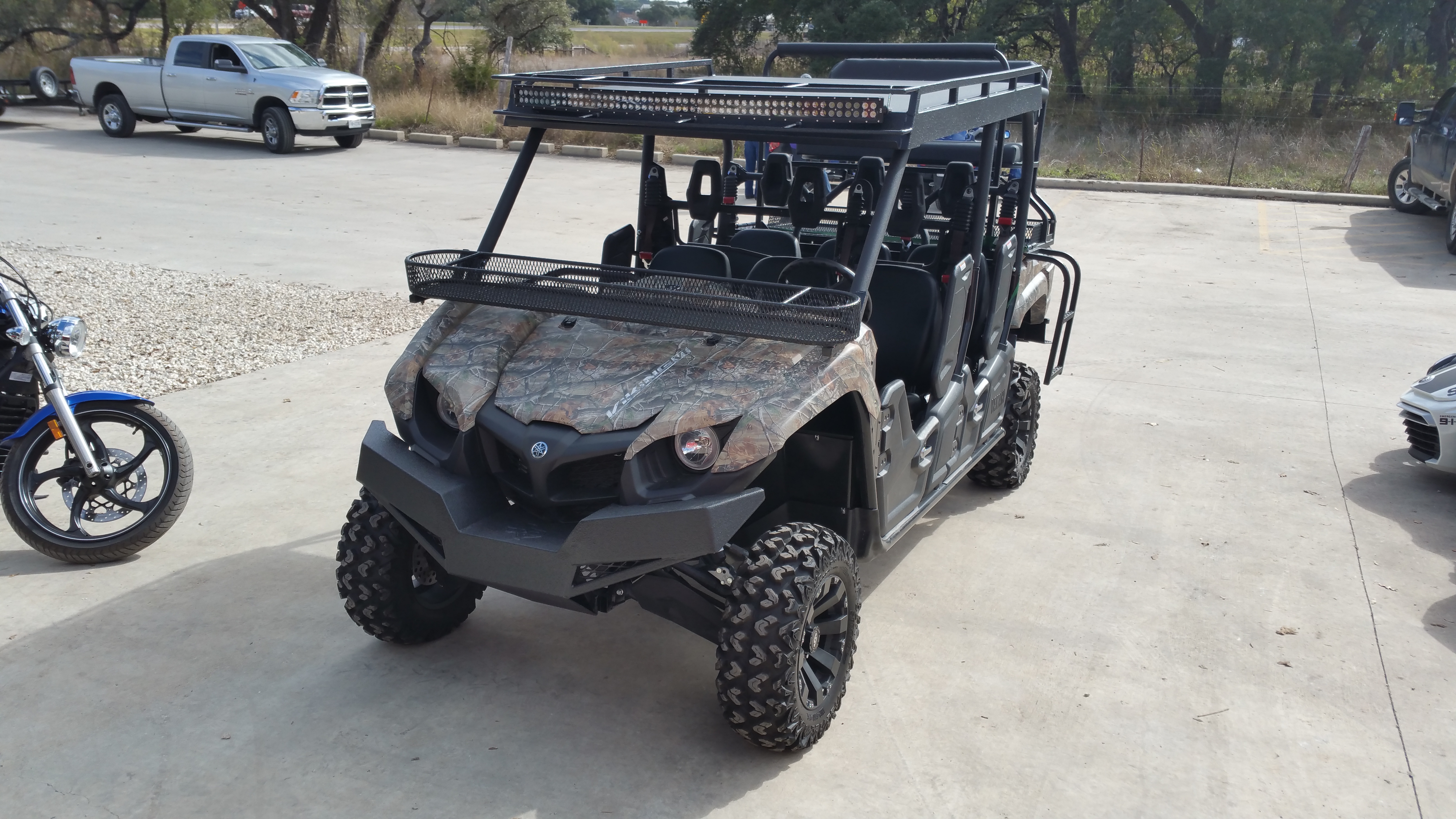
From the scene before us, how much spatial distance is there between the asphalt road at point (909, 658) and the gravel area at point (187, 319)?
0.44 m

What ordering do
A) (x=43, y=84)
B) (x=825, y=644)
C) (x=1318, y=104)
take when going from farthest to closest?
(x=1318, y=104) < (x=43, y=84) < (x=825, y=644)

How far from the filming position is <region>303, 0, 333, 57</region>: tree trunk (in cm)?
2700

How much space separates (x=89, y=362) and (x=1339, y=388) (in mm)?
8336

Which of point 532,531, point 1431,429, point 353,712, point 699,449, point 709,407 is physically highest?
point 709,407

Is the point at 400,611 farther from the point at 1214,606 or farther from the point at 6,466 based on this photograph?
the point at 1214,606

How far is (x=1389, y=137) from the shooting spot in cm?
2219

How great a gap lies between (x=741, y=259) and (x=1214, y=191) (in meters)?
14.6

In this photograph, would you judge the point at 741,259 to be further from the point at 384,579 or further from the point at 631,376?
the point at 384,579

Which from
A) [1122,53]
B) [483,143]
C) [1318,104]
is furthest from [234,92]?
[1318,104]

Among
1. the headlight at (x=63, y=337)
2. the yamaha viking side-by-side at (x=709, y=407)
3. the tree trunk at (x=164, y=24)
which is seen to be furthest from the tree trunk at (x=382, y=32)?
the yamaha viking side-by-side at (x=709, y=407)

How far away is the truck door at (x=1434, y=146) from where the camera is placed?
13773mm

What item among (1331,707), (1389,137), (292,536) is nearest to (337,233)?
(292,536)

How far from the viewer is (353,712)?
12.5ft

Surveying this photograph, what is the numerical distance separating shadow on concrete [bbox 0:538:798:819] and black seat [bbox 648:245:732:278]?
141cm
